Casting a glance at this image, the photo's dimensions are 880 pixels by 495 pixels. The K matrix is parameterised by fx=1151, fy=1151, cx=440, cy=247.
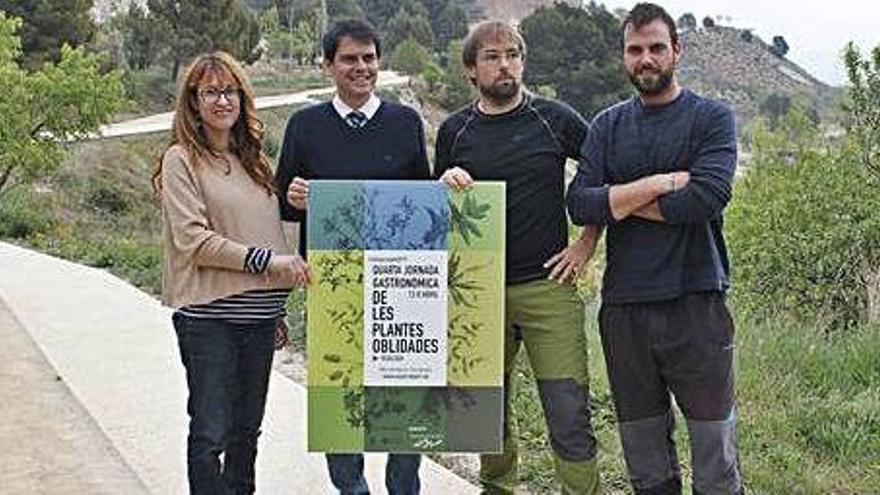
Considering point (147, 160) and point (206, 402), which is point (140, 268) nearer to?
point (206, 402)

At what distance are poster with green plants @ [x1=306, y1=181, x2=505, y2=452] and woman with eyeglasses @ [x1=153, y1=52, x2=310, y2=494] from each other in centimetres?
19

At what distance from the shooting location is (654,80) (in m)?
3.85

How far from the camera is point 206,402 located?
13.4 feet

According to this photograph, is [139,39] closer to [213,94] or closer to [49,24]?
[49,24]

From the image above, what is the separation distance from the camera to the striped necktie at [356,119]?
4.35m

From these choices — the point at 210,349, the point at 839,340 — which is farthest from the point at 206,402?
the point at 839,340

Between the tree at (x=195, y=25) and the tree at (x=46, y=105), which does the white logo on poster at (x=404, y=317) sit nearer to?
the tree at (x=46, y=105)

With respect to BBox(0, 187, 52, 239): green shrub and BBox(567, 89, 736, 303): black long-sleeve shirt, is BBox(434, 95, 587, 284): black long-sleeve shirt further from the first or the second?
BBox(0, 187, 52, 239): green shrub

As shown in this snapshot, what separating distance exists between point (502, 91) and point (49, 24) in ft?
121

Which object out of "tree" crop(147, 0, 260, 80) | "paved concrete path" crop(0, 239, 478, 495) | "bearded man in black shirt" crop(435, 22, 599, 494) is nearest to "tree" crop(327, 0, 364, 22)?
"tree" crop(147, 0, 260, 80)

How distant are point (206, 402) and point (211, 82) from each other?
113cm

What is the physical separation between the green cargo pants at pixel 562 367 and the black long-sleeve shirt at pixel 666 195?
0.31 metres

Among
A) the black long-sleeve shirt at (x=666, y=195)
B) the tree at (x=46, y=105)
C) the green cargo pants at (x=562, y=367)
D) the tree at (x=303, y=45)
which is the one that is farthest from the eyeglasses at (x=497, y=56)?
the tree at (x=303, y=45)

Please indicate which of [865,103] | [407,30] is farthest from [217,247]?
[407,30]
